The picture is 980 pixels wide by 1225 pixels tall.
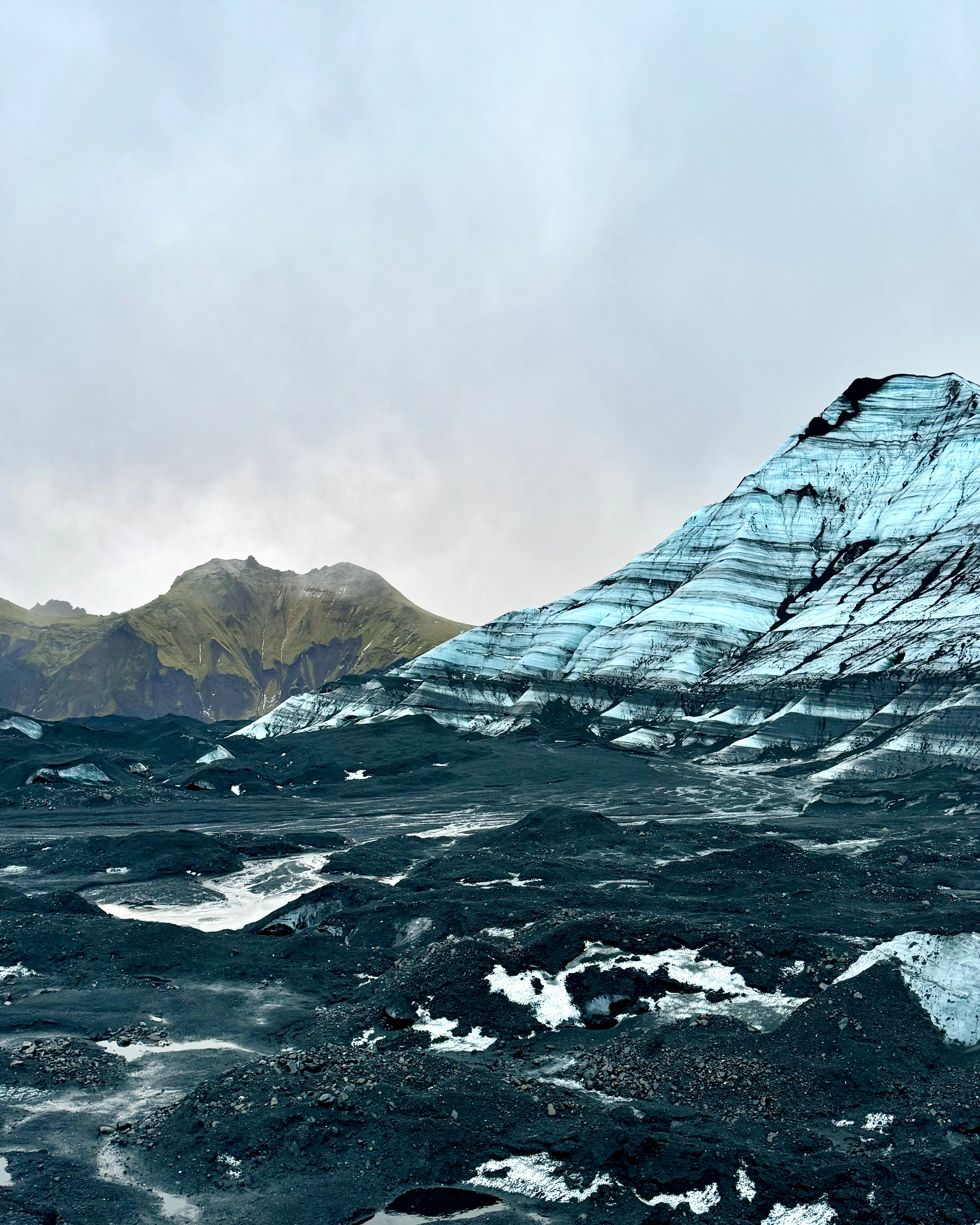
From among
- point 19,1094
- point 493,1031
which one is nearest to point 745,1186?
point 493,1031

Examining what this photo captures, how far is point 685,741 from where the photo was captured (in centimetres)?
8719

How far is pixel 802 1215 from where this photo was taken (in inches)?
466

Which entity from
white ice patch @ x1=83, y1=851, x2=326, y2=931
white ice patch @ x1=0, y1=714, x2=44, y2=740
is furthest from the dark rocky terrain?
white ice patch @ x1=0, y1=714, x2=44, y2=740

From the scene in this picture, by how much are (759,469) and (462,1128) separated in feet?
401

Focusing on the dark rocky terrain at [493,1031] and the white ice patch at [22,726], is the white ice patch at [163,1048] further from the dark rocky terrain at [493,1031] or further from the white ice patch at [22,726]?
the white ice patch at [22,726]

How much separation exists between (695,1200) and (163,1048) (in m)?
12.3

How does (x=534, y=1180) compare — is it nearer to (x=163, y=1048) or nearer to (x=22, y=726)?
(x=163, y=1048)

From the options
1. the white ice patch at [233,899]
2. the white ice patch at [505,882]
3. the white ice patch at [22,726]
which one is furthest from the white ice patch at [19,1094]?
the white ice patch at [22,726]

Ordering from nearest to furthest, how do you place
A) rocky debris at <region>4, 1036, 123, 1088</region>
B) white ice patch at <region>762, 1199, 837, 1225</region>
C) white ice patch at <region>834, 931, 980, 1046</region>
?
white ice patch at <region>762, 1199, 837, 1225</region> < rocky debris at <region>4, 1036, 123, 1088</region> < white ice patch at <region>834, 931, 980, 1046</region>

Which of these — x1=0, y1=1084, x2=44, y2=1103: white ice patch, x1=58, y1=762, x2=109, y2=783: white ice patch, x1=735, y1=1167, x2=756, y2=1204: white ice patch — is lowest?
x1=735, y1=1167, x2=756, y2=1204: white ice patch

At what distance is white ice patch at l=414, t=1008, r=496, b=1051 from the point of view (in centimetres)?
1867

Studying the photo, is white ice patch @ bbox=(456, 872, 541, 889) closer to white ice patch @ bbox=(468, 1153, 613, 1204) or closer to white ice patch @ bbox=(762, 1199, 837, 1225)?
white ice patch @ bbox=(468, 1153, 613, 1204)

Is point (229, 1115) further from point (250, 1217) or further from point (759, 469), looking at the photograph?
point (759, 469)

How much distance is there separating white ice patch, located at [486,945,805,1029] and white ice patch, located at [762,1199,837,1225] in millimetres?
7142
